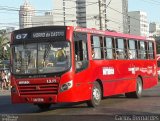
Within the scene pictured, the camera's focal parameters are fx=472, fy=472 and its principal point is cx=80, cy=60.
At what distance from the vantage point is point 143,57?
22109 mm

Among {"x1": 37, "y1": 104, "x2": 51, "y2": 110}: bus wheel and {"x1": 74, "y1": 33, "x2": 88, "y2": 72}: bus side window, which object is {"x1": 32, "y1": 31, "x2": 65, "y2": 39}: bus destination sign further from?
{"x1": 37, "y1": 104, "x2": 51, "y2": 110}: bus wheel

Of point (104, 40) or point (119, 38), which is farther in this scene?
point (119, 38)

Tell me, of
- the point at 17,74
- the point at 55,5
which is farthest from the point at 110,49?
the point at 55,5

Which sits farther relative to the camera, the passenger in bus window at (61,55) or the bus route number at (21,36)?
the bus route number at (21,36)

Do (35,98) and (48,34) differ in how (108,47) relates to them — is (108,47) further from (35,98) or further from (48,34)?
(35,98)

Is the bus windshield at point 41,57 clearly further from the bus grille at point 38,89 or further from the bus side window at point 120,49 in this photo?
the bus side window at point 120,49

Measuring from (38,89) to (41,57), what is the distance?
1.05 metres

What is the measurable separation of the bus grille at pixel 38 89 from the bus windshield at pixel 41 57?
17.7 inches

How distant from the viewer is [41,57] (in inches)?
606

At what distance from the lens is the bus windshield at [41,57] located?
15.1m

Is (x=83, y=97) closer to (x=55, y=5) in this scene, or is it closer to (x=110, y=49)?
(x=110, y=49)

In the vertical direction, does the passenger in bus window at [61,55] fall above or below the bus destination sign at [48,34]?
below

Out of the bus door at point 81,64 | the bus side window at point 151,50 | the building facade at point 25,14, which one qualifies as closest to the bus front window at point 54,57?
the bus door at point 81,64

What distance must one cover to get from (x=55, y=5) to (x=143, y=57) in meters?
58.3
